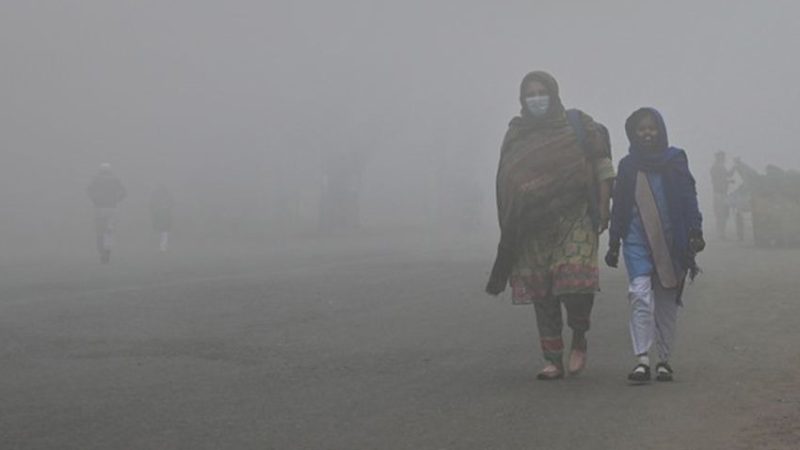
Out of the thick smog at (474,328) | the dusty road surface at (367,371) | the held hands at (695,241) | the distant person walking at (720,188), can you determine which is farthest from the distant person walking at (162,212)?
the held hands at (695,241)

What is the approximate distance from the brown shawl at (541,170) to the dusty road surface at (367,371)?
0.92m

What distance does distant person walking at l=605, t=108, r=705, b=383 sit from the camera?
21.4ft

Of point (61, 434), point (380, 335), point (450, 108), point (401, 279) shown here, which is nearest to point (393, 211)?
point (450, 108)

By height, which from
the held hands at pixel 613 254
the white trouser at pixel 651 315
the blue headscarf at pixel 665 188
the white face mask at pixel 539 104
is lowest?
the white trouser at pixel 651 315

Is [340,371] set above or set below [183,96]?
below

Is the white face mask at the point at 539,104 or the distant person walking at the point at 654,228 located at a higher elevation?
the white face mask at the point at 539,104

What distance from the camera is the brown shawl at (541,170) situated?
268 inches

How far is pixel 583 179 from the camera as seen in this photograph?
6805 mm

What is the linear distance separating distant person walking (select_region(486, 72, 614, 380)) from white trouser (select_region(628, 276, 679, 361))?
0.30 meters

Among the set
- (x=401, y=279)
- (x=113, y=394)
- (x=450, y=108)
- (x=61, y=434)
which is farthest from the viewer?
(x=450, y=108)

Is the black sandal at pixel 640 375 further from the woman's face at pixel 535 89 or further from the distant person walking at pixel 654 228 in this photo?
the woman's face at pixel 535 89

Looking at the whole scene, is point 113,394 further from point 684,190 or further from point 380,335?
point 684,190

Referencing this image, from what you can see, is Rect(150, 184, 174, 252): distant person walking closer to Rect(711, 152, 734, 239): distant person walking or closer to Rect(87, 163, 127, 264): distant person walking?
Rect(87, 163, 127, 264): distant person walking

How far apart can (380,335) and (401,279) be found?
17.4 ft
